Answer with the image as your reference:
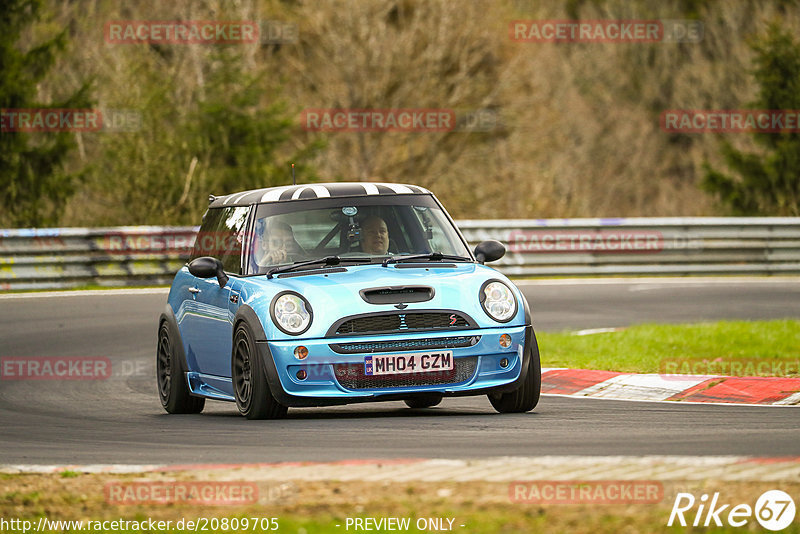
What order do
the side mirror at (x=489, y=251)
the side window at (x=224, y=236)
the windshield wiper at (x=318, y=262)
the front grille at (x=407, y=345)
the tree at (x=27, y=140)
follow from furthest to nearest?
the tree at (x=27, y=140) → the side window at (x=224, y=236) → the side mirror at (x=489, y=251) → the windshield wiper at (x=318, y=262) → the front grille at (x=407, y=345)

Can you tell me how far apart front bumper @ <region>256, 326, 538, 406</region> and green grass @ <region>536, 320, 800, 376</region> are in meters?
3.45

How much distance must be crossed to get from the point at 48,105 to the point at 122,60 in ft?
7.32

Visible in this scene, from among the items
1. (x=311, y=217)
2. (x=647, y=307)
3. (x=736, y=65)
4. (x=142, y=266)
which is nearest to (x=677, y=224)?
(x=647, y=307)

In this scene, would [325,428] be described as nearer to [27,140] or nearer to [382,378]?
[382,378]

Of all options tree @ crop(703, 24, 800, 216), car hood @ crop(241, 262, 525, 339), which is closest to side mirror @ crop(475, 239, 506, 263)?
car hood @ crop(241, 262, 525, 339)

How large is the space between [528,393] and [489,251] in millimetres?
1221

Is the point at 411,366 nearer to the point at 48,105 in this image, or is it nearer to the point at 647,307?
the point at 647,307

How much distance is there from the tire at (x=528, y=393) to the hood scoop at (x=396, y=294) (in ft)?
3.00

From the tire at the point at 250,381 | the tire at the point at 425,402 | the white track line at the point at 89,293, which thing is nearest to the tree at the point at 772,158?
the white track line at the point at 89,293

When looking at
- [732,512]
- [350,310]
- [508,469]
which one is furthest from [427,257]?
[732,512]

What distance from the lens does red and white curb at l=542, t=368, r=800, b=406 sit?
11.0 meters

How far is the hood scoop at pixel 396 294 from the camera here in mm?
9531

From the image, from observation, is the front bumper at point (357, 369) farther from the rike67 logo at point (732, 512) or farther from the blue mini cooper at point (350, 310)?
the rike67 logo at point (732, 512)

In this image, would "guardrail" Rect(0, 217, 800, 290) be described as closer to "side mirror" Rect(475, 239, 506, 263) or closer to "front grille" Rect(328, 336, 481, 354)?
"side mirror" Rect(475, 239, 506, 263)
